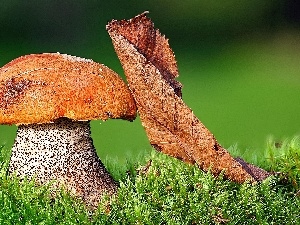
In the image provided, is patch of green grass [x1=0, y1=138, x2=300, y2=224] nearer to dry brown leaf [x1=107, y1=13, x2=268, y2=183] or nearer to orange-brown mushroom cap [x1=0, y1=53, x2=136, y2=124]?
dry brown leaf [x1=107, y1=13, x2=268, y2=183]

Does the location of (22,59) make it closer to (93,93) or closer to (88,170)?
(93,93)

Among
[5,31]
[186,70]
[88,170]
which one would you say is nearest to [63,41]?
[5,31]

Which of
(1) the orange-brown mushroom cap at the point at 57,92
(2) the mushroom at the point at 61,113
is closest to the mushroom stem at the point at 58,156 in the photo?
(2) the mushroom at the point at 61,113

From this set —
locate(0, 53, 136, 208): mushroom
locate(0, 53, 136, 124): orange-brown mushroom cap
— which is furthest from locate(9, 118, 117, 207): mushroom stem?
locate(0, 53, 136, 124): orange-brown mushroom cap

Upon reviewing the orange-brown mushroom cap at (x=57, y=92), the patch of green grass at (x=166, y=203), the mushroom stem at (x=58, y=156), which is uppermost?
the orange-brown mushroom cap at (x=57, y=92)

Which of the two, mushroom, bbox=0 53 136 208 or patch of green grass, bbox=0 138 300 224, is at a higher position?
mushroom, bbox=0 53 136 208

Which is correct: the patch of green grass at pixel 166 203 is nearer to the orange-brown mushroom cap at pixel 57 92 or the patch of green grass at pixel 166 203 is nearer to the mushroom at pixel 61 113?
the mushroom at pixel 61 113

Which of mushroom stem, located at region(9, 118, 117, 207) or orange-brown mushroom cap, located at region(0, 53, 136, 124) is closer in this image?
orange-brown mushroom cap, located at region(0, 53, 136, 124)

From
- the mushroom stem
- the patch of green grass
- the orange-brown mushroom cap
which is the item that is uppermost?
the orange-brown mushroom cap
